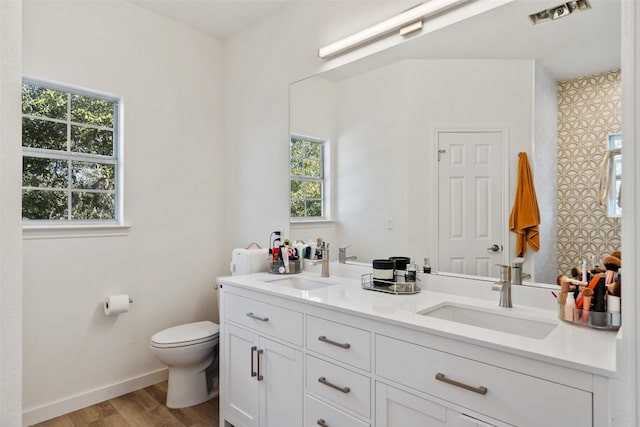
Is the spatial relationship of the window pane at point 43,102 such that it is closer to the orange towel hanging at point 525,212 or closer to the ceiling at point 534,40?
the ceiling at point 534,40

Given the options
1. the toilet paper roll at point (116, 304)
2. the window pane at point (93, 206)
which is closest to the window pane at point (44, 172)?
the window pane at point (93, 206)

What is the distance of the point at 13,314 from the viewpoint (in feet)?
1.49

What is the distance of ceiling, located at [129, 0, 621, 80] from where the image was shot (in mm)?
1392

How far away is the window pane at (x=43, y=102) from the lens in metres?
2.27

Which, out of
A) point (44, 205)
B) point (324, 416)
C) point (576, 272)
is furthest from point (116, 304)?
point (576, 272)

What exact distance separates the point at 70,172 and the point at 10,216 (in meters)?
2.39

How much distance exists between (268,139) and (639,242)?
2357 mm

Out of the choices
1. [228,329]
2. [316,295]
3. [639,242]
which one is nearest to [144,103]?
[228,329]

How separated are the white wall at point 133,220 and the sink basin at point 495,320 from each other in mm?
2065

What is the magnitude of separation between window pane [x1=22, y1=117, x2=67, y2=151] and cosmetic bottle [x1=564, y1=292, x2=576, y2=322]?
9.50 feet

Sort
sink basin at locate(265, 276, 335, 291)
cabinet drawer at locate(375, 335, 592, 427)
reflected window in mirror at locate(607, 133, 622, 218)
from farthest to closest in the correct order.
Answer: sink basin at locate(265, 276, 335, 291) < reflected window in mirror at locate(607, 133, 622, 218) < cabinet drawer at locate(375, 335, 592, 427)

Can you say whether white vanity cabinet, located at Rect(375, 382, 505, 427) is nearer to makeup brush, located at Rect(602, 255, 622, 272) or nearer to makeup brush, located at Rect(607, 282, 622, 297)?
makeup brush, located at Rect(607, 282, 622, 297)

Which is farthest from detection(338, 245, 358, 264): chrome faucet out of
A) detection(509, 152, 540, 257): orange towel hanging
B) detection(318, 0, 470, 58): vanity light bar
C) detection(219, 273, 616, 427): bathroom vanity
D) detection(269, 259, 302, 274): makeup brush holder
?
detection(318, 0, 470, 58): vanity light bar

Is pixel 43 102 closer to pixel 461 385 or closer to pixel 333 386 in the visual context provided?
pixel 333 386
